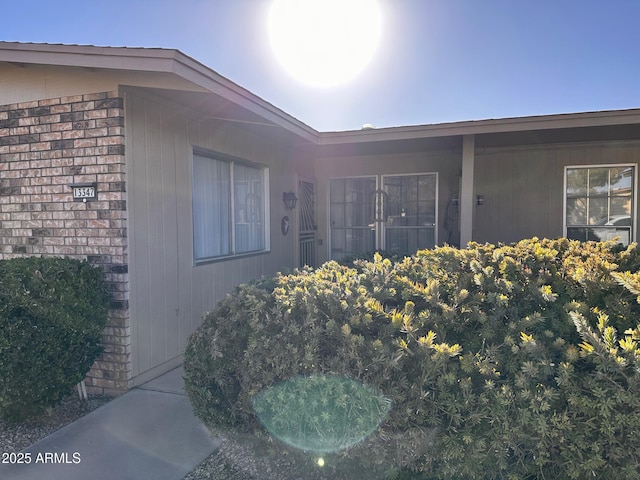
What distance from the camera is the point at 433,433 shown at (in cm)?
194

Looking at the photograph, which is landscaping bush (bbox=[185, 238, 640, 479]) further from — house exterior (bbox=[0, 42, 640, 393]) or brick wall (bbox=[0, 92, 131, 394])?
house exterior (bbox=[0, 42, 640, 393])

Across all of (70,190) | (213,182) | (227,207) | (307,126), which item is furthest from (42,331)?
(307,126)

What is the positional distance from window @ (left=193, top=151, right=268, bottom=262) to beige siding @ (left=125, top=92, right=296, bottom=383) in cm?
19

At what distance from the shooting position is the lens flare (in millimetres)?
1965

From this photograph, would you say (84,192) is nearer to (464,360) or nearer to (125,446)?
(125,446)

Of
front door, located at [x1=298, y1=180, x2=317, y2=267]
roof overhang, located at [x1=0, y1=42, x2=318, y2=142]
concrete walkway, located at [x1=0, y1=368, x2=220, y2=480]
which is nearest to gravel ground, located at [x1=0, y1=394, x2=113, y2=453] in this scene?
concrete walkway, located at [x1=0, y1=368, x2=220, y2=480]

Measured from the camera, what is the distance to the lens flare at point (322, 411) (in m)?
1.96

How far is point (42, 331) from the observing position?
306 cm

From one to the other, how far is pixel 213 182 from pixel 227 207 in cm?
39

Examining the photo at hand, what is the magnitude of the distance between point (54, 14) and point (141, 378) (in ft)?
15.3

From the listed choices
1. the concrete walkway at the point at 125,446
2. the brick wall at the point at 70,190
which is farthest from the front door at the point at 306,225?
the concrete walkway at the point at 125,446

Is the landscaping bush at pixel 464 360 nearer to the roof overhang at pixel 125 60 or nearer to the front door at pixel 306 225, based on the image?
the roof overhang at pixel 125 60

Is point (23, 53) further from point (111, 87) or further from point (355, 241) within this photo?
point (355, 241)

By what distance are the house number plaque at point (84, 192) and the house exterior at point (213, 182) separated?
0.02 m
